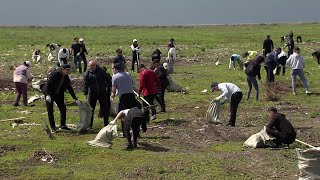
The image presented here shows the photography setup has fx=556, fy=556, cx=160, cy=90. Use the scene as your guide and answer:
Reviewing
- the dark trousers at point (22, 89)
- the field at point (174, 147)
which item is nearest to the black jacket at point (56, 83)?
the field at point (174, 147)

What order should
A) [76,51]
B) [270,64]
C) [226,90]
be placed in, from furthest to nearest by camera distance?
[76,51]
[270,64]
[226,90]

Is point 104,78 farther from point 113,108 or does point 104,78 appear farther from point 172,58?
point 172,58

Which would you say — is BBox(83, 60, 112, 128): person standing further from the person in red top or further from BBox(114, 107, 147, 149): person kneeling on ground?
BBox(114, 107, 147, 149): person kneeling on ground

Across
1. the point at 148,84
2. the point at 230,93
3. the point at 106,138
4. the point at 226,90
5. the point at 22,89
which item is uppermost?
the point at 148,84

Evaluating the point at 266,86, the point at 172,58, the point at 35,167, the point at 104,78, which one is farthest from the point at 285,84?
the point at 35,167

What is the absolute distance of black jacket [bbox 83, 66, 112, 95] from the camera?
51.3ft

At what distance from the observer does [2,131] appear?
16.0m

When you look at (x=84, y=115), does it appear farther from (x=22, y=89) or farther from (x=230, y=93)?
(x=22, y=89)

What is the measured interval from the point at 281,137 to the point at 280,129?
21cm

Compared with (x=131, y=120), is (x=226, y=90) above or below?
above

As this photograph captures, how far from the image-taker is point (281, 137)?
13398mm

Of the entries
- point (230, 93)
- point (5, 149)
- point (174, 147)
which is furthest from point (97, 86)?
point (230, 93)

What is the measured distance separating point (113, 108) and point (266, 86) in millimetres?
7154

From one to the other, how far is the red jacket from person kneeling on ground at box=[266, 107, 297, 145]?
4108 mm
